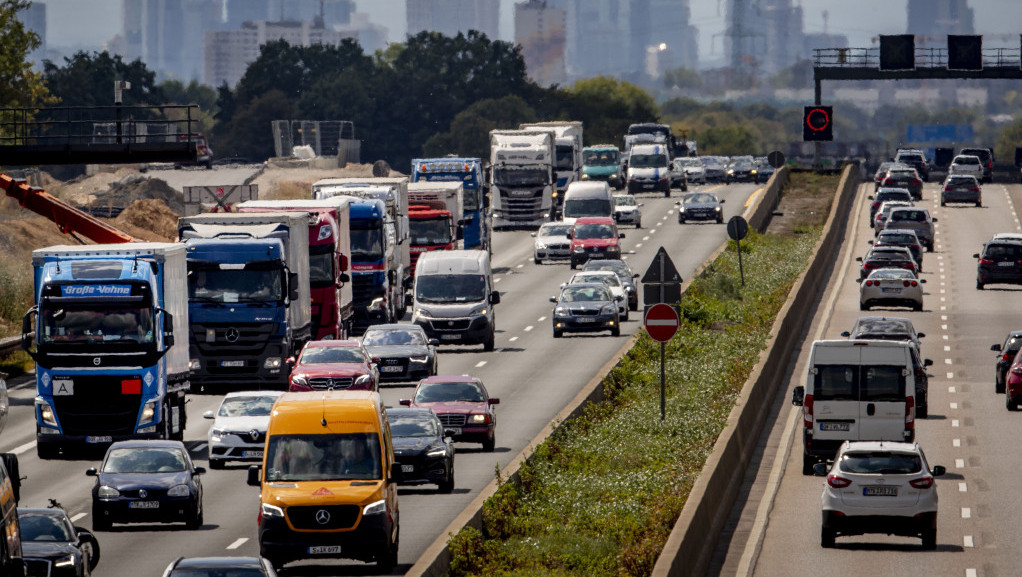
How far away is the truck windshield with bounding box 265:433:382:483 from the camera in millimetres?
23619

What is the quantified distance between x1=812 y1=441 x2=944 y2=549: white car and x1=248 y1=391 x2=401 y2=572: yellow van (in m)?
6.32

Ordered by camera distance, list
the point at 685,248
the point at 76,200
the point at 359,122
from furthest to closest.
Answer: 1. the point at 359,122
2. the point at 76,200
3. the point at 685,248

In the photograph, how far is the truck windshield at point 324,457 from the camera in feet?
77.5

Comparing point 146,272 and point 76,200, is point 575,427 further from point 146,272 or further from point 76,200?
point 76,200

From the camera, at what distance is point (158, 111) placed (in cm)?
16175

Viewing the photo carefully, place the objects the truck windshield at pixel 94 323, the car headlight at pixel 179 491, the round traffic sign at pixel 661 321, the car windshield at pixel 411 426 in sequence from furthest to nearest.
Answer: the truck windshield at pixel 94 323 < the round traffic sign at pixel 661 321 < the car windshield at pixel 411 426 < the car headlight at pixel 179 491

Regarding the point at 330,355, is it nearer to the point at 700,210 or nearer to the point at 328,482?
the point at 328,482

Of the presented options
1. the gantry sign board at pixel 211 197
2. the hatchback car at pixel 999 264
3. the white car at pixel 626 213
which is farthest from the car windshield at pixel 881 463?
the white car at pixel 626 213

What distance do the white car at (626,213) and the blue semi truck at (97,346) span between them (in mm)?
53490

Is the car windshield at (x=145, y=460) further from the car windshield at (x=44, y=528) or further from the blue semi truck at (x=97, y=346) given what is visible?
the car windshield at (x=44, y=528)

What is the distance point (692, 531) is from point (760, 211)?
60690 millimetres

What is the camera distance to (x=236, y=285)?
40.3 meters

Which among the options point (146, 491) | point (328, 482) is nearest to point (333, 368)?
point (146, 491)

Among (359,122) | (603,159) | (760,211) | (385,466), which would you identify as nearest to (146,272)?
(385,466)
